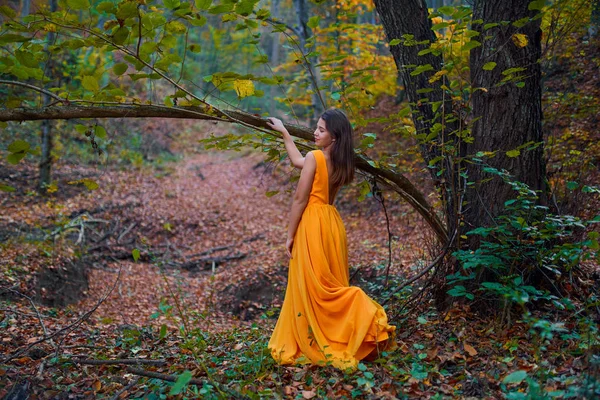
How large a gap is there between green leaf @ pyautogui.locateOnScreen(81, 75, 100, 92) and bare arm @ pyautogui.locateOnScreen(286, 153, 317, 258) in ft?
5.33

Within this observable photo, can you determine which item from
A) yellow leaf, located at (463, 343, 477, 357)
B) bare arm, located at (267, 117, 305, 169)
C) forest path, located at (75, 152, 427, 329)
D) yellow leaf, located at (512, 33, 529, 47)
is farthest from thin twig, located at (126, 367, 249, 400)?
yellow leaf, located at (512, 33, 529, 47)

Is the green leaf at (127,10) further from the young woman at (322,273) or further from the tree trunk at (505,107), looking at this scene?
the tree trunk at (505,107)

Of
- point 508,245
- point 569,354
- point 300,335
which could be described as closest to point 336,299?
point 300,335

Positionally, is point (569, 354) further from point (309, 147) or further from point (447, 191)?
point (309, 147)

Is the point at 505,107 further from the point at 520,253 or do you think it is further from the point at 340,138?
the point at 340,138

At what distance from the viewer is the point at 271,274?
795 centimetres

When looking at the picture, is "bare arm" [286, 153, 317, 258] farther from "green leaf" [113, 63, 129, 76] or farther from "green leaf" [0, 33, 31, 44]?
"green leaf" [0, 33, 31, 44]

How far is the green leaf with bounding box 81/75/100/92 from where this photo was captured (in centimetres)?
323

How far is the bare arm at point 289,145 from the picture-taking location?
3768 mm

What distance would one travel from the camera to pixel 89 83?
10.8 feet

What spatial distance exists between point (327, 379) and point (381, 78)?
9.10 m

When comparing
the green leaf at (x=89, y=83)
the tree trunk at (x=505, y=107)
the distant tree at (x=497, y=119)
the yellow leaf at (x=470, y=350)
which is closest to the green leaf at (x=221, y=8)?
the green leaf at (x=89, y=83)

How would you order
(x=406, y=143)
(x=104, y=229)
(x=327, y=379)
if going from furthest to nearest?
(x=406, y=143) < (x=104, y=229) < (x=327, y=379)

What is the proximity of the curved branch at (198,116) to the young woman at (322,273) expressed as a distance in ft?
0.92
